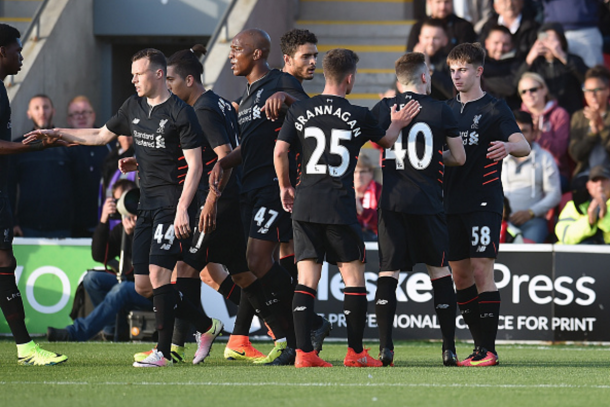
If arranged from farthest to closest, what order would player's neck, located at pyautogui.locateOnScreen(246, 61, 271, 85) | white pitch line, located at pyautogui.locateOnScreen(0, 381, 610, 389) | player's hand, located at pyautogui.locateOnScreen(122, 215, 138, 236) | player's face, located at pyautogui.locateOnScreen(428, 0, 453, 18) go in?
player's face, located at pyautogui.locateOnScreen(428, 0, 453, 18) < player's hand, located at pyautogui.locateOnScreen(122, 215, 138, 236) < player's neck, located at pyautogui.locateOnScreen(246, 61, 271, 85) < white pitch line, located at pyautogui.locateOnScreen(0, 381, 610, 389)

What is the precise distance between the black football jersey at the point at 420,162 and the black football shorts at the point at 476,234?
34 centimetres

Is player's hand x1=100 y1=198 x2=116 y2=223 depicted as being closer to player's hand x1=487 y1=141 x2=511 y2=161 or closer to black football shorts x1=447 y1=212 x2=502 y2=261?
black football shorts x1=447 y1=212 x2=502 y2=261

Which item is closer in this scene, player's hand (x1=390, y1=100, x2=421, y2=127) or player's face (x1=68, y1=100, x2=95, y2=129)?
player's hand (x1=390, y1=100, x2=421, y2=127)

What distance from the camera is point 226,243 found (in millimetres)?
8445

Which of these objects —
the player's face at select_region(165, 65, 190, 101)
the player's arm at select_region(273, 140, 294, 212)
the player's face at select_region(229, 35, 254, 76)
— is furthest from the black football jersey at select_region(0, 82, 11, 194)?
the player's arm at select_region(273, 140, 294, 212)

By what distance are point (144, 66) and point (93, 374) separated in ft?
7.13

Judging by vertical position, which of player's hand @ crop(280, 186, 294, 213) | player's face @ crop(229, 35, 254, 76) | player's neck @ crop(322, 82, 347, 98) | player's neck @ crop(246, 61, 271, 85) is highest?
player's face @ crop(229, 35, 254, 76)

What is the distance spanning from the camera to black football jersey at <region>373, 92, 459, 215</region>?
8.00 m

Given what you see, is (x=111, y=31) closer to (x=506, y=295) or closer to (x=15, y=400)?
(x=506, y=295)

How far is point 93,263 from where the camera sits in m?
11.6

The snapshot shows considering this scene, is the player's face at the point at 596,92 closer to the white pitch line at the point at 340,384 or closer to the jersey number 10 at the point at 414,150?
the jersey number 10 at the point at 414,150

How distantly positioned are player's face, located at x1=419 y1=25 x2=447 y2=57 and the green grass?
5.59 meters

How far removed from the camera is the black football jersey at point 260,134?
8.26 m

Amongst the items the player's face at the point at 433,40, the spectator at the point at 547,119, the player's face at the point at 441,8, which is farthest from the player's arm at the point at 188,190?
the player's face at the point at 441,8
